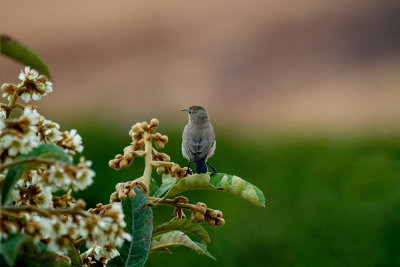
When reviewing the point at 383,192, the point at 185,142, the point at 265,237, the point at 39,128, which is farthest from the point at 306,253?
the point at 39,128

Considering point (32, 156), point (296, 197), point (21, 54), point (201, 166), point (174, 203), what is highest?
point (21, 54)

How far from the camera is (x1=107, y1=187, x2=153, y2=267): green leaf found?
3.71 feet

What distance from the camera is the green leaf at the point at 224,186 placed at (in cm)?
118

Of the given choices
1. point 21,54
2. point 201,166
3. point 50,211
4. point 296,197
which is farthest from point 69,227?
point 296,197

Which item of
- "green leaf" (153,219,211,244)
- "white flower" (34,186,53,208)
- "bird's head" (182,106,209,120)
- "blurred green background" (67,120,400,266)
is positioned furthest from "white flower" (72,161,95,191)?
"blurred green background" (67,120,400,266)

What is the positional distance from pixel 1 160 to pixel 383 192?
4.08m

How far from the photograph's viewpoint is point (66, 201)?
1.09m

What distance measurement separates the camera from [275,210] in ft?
15.3

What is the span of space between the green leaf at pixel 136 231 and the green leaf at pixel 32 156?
197mm

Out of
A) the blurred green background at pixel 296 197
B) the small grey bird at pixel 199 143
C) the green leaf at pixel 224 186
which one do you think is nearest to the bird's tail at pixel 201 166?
the small grey bird at pixel 199 143

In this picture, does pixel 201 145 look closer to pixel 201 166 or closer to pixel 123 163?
pixel 201 166

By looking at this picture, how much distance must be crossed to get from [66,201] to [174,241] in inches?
9.9

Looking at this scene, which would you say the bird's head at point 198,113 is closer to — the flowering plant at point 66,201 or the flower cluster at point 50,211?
the flowering plant at point 66,201

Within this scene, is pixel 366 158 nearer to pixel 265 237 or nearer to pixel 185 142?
pixel 265 237
